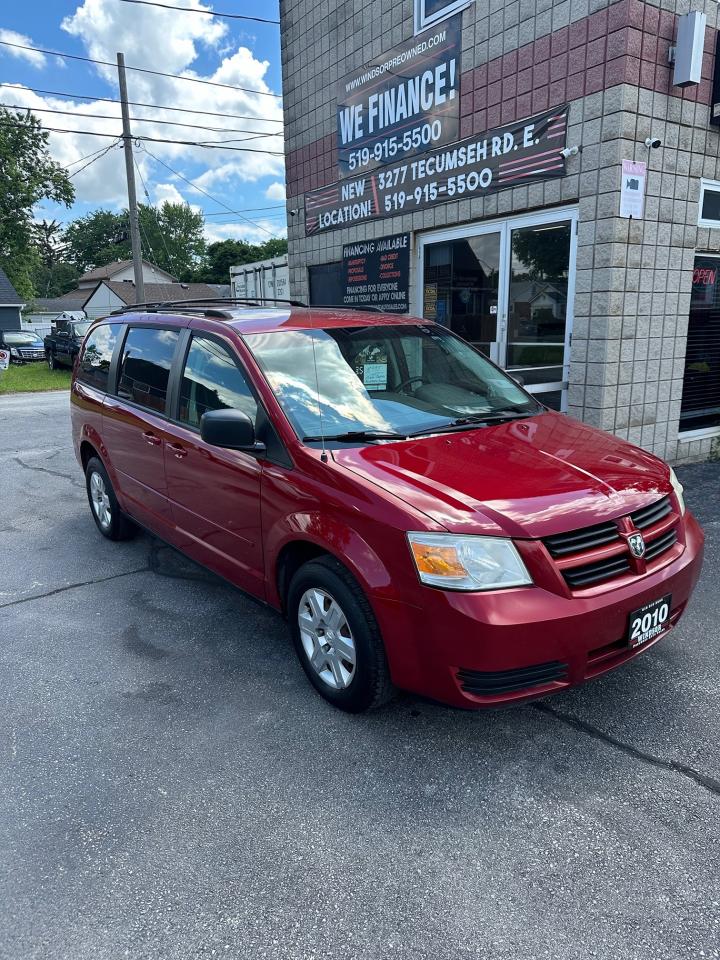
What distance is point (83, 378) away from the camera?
5734 millimetres

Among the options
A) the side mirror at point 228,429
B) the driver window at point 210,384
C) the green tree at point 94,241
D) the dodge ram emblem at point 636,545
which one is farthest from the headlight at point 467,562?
the green tree at point 94,241

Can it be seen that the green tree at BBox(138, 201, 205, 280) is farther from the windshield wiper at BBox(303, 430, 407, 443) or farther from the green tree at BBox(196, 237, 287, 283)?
the windshield wiper at BBox(303, 430, 407, 443)

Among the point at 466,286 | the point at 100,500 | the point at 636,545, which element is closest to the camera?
the point at 636,545

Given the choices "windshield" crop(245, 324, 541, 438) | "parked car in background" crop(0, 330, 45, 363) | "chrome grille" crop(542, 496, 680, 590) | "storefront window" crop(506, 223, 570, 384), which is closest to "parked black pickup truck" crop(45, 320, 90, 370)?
"parked car in background" crop(0, 330, 45, 363)

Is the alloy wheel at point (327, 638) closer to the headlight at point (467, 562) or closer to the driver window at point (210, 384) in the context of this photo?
the headlight at point (467, 562)

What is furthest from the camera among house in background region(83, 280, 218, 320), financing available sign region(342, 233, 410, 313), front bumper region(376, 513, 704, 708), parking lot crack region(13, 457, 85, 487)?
house in background region(83, 280, 218, 320)

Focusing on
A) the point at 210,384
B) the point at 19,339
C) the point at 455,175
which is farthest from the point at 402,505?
the point at 19,339

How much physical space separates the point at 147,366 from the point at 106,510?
4.87ft

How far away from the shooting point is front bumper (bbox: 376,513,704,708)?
2475mm

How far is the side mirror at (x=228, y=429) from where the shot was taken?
3162mm

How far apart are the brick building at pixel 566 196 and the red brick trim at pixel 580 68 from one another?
0.05 ft

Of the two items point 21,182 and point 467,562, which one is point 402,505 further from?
point 21,182

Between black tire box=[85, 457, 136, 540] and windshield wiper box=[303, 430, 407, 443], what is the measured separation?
266cm

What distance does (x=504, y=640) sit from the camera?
246 cm
